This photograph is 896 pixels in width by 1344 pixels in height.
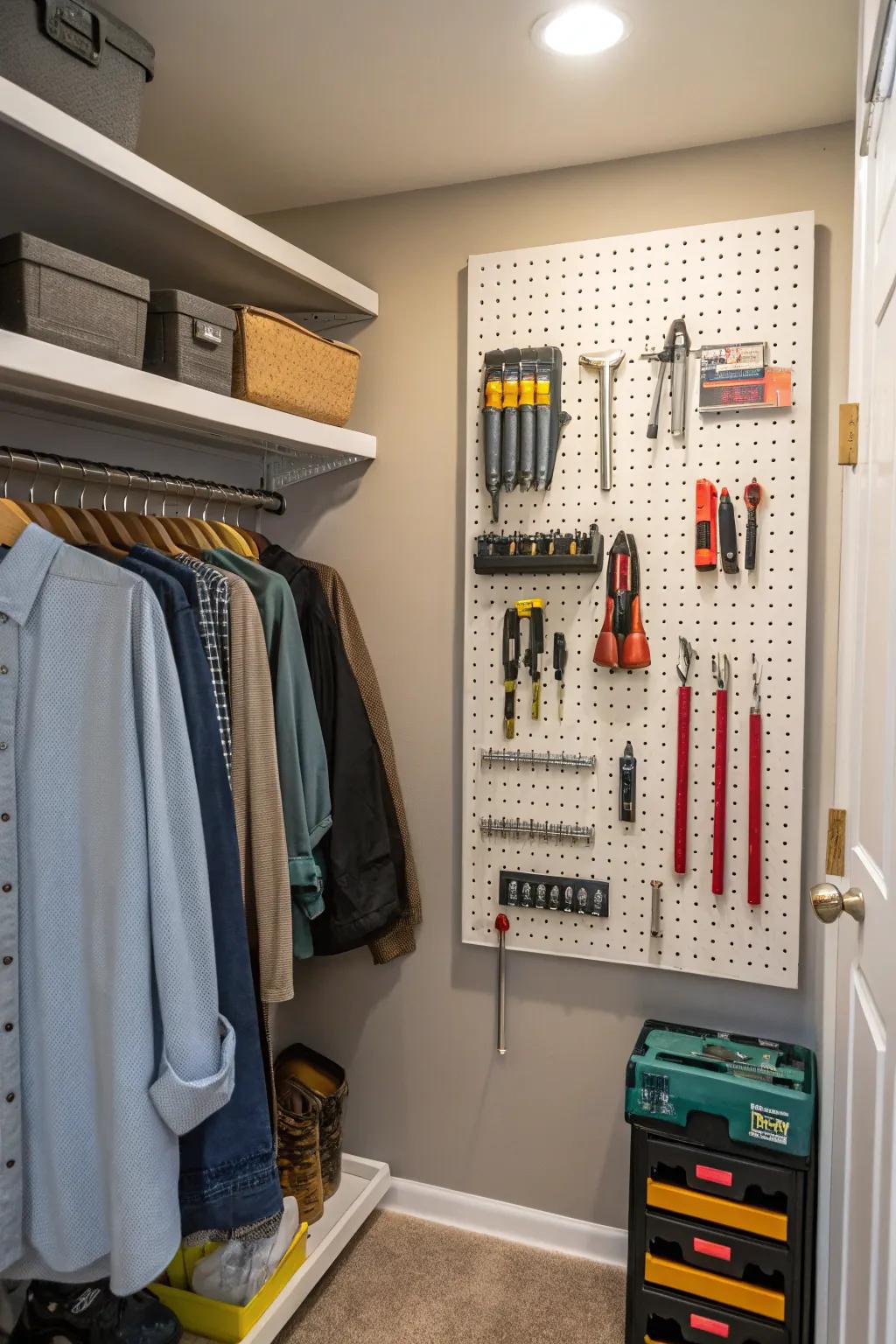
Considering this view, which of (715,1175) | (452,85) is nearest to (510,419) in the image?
(452,85)

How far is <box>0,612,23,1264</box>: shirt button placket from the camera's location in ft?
4.82

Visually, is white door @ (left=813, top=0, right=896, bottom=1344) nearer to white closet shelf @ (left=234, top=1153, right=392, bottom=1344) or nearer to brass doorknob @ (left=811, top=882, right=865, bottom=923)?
brass doorknob @ (left=811, top=882, right=865, bottom=923)

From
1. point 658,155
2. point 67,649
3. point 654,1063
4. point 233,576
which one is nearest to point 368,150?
point 658,155

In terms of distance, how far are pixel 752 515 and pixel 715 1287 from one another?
5.16 ft

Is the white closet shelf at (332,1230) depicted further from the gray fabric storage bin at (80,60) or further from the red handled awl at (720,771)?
the gray fabric storage bin at (80,60)

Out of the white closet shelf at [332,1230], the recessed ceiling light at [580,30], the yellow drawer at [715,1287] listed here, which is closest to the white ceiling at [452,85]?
the recessed ceiling light at [580,30]

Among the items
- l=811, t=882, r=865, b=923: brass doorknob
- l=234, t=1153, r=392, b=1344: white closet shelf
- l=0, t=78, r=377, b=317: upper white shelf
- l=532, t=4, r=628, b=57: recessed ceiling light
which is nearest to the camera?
l=811, t=882, r=865, b=923: brass doorknob

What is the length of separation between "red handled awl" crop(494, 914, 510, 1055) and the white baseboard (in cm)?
40

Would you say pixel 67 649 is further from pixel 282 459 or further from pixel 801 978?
pixel 801 978

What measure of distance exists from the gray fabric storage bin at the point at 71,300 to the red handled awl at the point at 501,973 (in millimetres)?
1487

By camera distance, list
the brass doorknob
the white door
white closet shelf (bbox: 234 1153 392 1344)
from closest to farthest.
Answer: the white door < the brass doorknob < white closet shelf (bbox: 234 1153 392 1344)

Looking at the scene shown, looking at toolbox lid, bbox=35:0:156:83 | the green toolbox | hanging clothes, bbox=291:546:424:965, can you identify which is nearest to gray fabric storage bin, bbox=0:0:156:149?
toolbox lid, bbox=35:0:156:83

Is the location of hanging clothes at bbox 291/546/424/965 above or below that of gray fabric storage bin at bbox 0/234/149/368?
below

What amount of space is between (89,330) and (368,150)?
0.91 m
